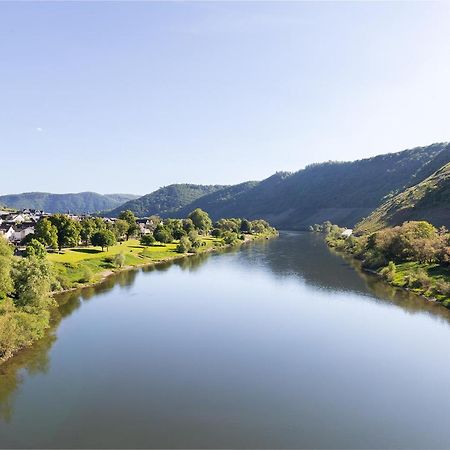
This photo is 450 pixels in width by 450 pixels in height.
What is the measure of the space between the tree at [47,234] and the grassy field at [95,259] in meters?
2.46

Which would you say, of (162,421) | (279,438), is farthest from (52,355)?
(279,438)

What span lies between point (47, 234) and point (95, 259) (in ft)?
34.5

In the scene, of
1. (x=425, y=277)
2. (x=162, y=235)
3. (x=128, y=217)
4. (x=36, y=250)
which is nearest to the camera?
(x=36, y=250)

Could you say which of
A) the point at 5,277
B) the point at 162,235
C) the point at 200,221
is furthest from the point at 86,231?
the point at 200,221

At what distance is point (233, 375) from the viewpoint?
3472 centimetres

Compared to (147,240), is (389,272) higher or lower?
lower

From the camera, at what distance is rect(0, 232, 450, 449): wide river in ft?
86.0

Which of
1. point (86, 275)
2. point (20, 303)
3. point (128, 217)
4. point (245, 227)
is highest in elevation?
point (128, 217)

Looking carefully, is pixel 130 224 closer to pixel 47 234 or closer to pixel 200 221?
pixel 200 221

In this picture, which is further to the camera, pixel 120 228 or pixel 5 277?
pixel 120 228

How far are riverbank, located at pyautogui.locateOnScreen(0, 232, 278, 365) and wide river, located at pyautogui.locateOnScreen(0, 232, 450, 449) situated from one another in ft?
12.3

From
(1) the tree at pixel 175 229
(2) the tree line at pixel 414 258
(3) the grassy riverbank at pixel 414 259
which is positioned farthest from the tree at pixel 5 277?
(1) the tree at pixel 175 229

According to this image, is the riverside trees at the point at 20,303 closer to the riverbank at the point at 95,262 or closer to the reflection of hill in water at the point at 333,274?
the riverbank at the point at 95,262

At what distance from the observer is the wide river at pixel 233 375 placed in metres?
26.2
